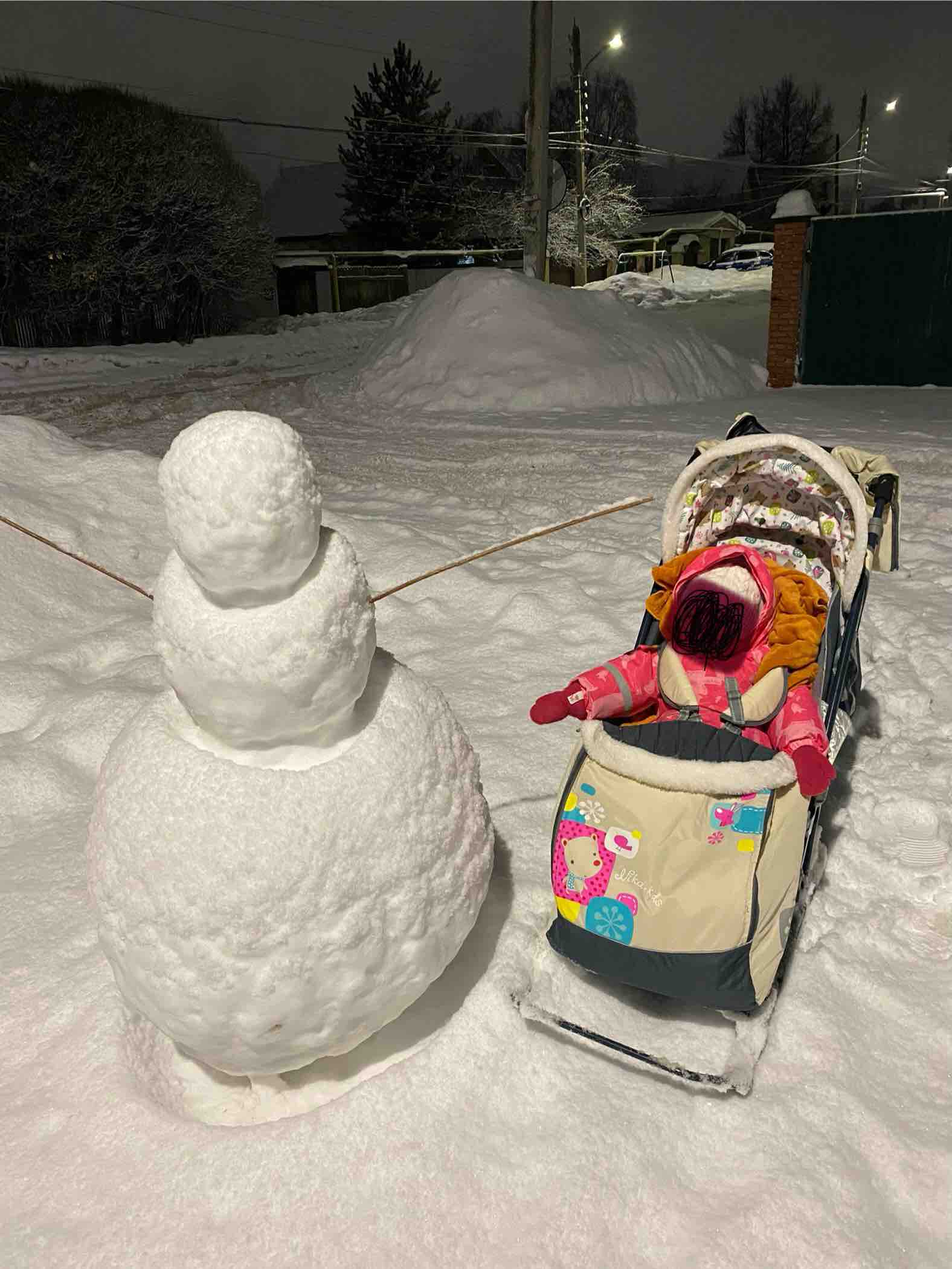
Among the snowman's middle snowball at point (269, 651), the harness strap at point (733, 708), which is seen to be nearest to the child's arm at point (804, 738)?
the harness strap at point (733, 708)

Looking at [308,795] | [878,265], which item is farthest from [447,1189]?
[878,265]

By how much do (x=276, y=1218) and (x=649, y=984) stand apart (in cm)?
97

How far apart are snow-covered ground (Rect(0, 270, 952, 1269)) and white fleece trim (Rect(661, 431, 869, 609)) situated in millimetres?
904

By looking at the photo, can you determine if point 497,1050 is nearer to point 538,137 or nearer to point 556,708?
point 556,708

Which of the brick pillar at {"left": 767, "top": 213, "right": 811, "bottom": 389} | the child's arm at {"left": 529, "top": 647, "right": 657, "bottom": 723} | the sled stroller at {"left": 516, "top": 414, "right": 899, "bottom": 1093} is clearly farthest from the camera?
the brick pillar at {"left": 767, "top": 213, "right": 811, "bottom": 389}

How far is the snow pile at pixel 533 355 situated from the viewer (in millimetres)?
9812

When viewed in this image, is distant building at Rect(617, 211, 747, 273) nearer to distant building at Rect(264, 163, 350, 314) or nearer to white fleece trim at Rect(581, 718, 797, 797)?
distant building at Rect(264, 163, 350, 314)

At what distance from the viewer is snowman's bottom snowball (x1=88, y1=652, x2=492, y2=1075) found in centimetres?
170

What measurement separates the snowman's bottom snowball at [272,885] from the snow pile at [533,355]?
8.33m

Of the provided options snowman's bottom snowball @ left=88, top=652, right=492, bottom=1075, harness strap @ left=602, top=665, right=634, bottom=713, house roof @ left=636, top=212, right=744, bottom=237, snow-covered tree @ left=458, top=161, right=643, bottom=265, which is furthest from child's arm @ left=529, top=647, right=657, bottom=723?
house roof @ left=636, top=212, right=744, bottom=237

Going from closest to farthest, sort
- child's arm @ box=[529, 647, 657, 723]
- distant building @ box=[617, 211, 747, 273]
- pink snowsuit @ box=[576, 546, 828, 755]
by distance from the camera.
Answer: pink snowsuit @ box=[576, 546, 828, 755], child's arm @ box=[529, 647, 657, 723], distant building @ box=[617, 211, 747, 273]

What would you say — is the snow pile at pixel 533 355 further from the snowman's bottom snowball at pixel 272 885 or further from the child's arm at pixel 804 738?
the snowman's bottom snowball at pixel 272 885

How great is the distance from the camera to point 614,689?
261 cm

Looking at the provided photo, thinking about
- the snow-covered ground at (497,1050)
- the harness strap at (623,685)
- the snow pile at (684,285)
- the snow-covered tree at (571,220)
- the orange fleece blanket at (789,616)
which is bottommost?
the snow-covered ground at (497,1050)
